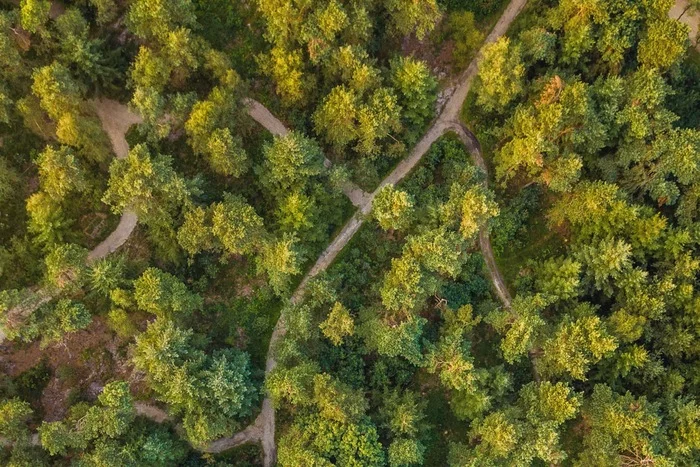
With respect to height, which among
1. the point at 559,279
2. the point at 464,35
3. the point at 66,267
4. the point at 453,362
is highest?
the point at 464,35

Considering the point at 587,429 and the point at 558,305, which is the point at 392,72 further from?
the point at 587,429

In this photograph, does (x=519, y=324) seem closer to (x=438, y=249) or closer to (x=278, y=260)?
(x=438, y=249)

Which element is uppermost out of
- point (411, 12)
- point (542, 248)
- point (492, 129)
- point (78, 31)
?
point (411, 12)

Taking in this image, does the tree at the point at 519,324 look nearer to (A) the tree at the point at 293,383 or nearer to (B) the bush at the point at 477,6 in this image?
(A) the tree at the point at 293,383

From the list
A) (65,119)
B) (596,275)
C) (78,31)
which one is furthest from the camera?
(596,275)

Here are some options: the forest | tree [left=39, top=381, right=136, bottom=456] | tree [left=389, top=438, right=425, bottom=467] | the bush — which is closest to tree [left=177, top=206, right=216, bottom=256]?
the forest

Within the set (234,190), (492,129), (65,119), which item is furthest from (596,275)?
(65,119)

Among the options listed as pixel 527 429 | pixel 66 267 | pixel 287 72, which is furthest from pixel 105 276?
pixel 527 429

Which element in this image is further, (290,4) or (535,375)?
(535,375)
